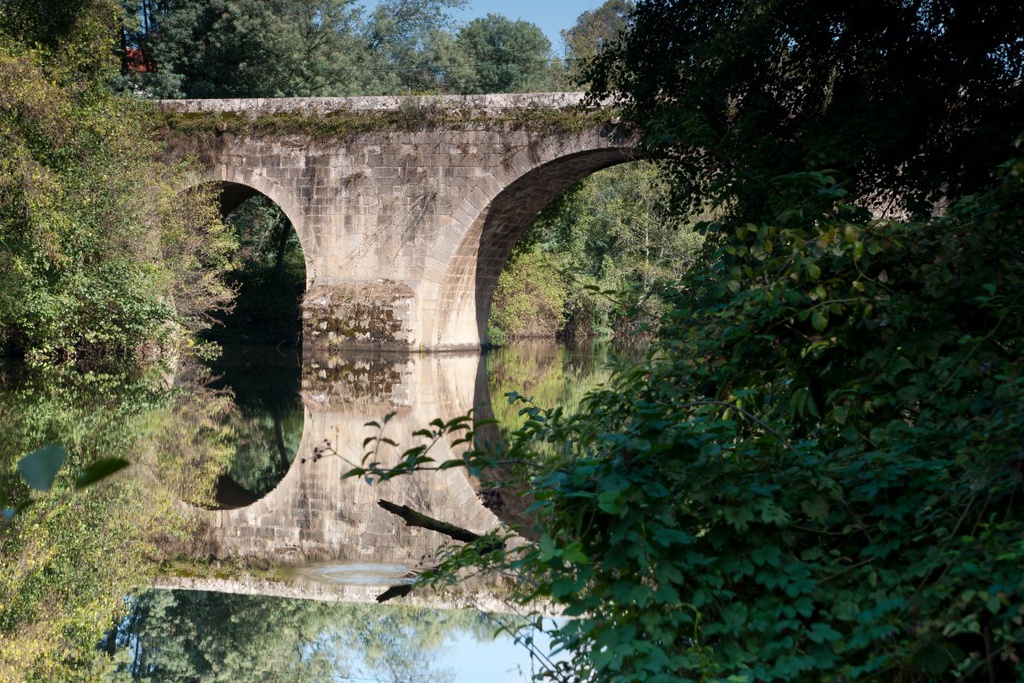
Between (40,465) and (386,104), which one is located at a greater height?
(386,104)

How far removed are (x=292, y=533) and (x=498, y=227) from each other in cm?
1251

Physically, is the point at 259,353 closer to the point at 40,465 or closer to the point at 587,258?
the point at 587,258

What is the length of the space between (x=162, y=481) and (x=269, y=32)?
62.8ft

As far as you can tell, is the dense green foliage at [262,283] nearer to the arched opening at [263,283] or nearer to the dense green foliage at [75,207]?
the arched opening at [263,283]

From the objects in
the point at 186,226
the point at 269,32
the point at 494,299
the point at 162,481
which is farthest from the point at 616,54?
the point at 269,32

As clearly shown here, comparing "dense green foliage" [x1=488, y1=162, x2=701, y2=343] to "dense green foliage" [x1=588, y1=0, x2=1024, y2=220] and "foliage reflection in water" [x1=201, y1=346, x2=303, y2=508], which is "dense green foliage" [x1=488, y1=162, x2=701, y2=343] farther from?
"dense green foliage" [x1=588, y1=0, x2=1024, y2=220]

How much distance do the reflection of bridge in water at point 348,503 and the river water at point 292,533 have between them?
2cm

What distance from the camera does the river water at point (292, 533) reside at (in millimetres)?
3953

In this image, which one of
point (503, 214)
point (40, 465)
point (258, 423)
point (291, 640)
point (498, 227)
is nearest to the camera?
point (40, 465)

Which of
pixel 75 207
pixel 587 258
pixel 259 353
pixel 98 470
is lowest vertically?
pixel 259 353

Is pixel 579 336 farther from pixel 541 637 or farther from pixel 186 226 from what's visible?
pixel 541 637

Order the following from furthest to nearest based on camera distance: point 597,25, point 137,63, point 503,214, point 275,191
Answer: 1. point 597,25
2. point 137,63
3. point 503,214
4. point 275,191

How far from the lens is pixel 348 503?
6.52 m

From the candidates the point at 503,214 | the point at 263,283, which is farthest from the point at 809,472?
the point at 263,283
